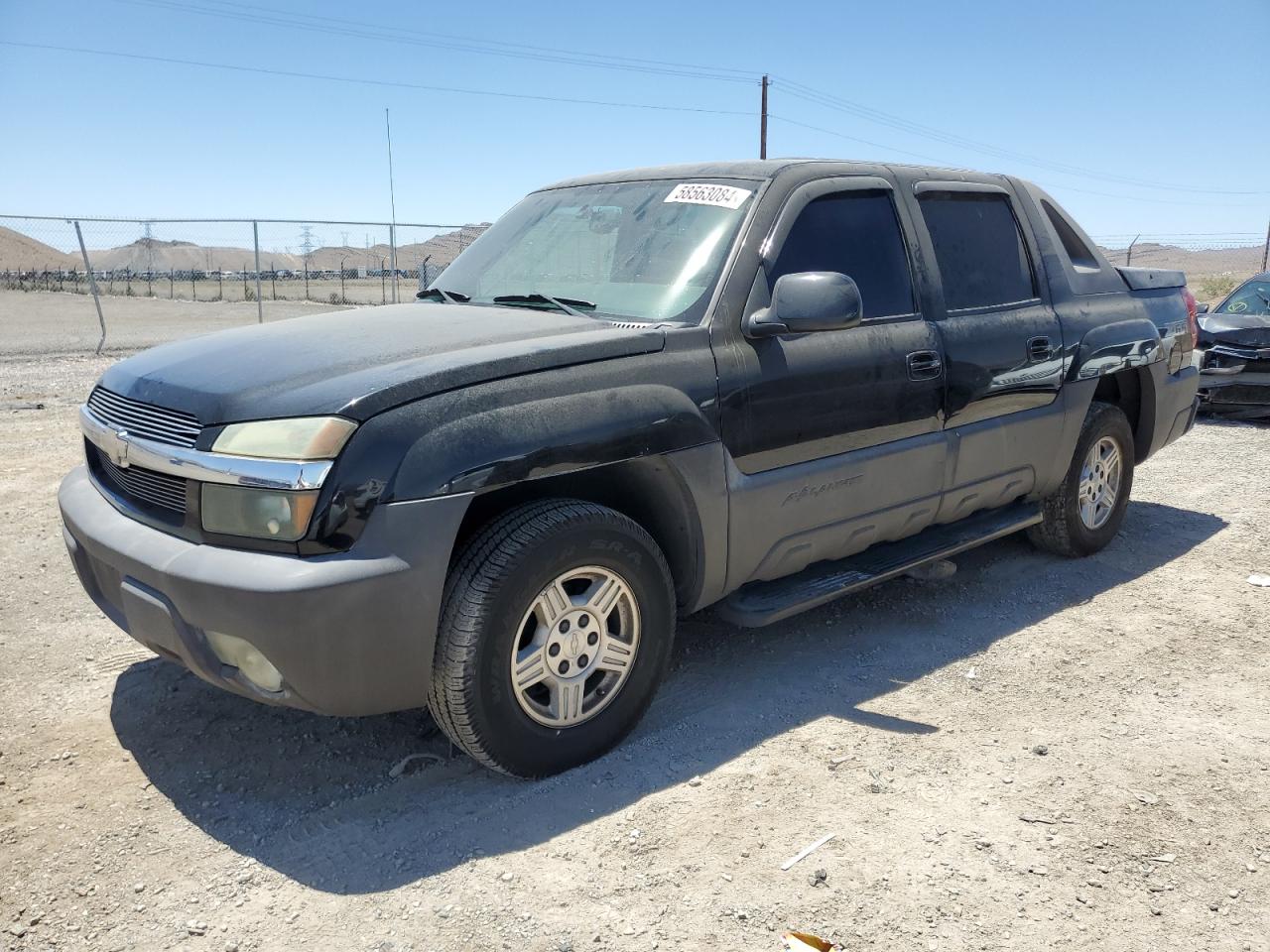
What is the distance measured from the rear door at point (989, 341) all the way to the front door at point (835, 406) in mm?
161

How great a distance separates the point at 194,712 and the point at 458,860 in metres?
1.36

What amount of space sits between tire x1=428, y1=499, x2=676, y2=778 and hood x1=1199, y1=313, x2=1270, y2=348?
8409mm

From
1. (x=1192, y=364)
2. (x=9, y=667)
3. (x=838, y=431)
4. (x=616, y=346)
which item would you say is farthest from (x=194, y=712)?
(x=1192, y=364)

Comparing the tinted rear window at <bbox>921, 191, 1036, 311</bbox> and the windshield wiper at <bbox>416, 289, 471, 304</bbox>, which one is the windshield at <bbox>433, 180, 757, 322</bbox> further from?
the tinted rear window at <bbox>921, 191, 1036, 311</bbox>

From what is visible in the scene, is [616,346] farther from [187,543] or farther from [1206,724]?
[1206,724]

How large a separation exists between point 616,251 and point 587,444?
112 centimetres

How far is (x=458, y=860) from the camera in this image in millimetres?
2746

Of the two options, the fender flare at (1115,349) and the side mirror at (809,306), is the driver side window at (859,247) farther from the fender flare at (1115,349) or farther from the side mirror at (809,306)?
the fender flare at (1115,349)

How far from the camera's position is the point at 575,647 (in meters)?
3.10

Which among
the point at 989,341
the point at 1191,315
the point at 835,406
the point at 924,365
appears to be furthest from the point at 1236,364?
the point at 835,406

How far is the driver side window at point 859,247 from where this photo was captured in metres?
3.79

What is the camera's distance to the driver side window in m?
3.79

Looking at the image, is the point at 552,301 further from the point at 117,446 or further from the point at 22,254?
the point at 22,254

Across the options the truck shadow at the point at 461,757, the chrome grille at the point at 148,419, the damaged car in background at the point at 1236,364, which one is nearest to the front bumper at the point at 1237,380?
the damaged car in background at the point at 1236,364
